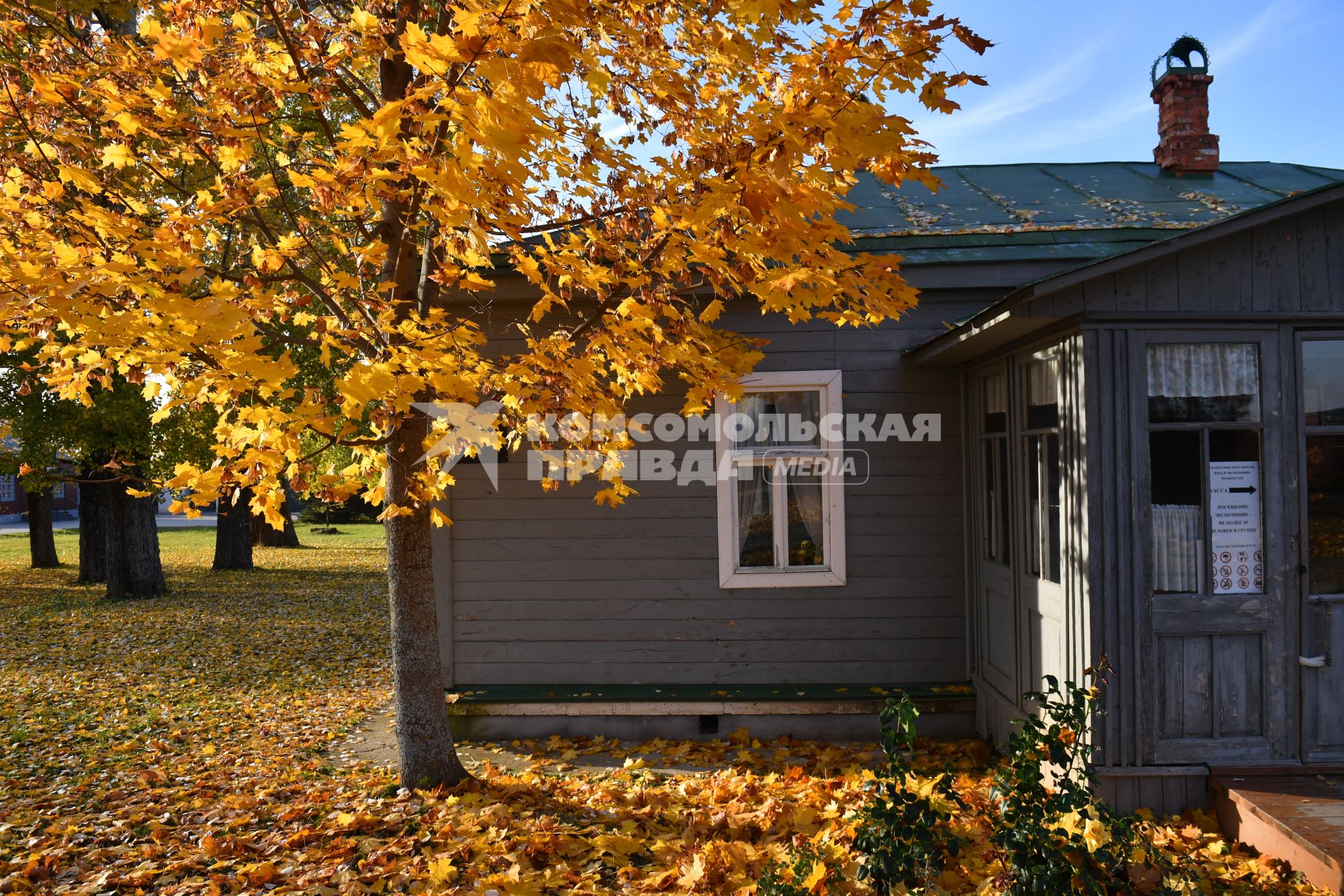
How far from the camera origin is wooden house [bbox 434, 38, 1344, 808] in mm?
4719

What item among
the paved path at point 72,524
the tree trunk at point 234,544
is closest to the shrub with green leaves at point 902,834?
the tree trunk at point 234,544

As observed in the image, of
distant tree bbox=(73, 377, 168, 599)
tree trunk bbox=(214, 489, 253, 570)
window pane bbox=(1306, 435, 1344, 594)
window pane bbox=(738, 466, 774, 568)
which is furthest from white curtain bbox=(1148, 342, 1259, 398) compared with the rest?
tree trunk bbox=(214, 489, 253, 570)

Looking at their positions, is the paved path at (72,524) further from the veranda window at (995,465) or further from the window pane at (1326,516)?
the window pane at (1326,516)

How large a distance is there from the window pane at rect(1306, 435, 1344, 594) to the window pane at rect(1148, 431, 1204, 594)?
0.59 metres

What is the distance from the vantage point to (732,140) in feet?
14.0

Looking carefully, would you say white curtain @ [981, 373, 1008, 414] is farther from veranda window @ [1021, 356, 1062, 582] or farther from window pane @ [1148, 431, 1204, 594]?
window pane @ [1148, 431, 1204, 594]

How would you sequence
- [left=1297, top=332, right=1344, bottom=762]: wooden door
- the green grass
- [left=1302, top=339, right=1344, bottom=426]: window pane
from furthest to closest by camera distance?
the green grass < [left=1302, top=339, right=1344, bottom=426]: window pane < [left=1297, top=332, right=1344, bottom=762]: wooden door

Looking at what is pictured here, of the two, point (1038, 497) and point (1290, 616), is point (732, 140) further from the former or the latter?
point (1290, 616)

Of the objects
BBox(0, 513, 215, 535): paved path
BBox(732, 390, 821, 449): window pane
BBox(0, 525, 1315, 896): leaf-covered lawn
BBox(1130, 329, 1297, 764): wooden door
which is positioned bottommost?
BBox(0, 513, 215, 535): paved path

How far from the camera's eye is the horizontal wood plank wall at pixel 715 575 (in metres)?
6.72

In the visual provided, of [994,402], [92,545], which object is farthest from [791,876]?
[92,545]

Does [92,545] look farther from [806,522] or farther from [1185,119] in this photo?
[1185,119]

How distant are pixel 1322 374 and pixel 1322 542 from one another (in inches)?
36.4

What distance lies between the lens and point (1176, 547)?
479 centimetres
